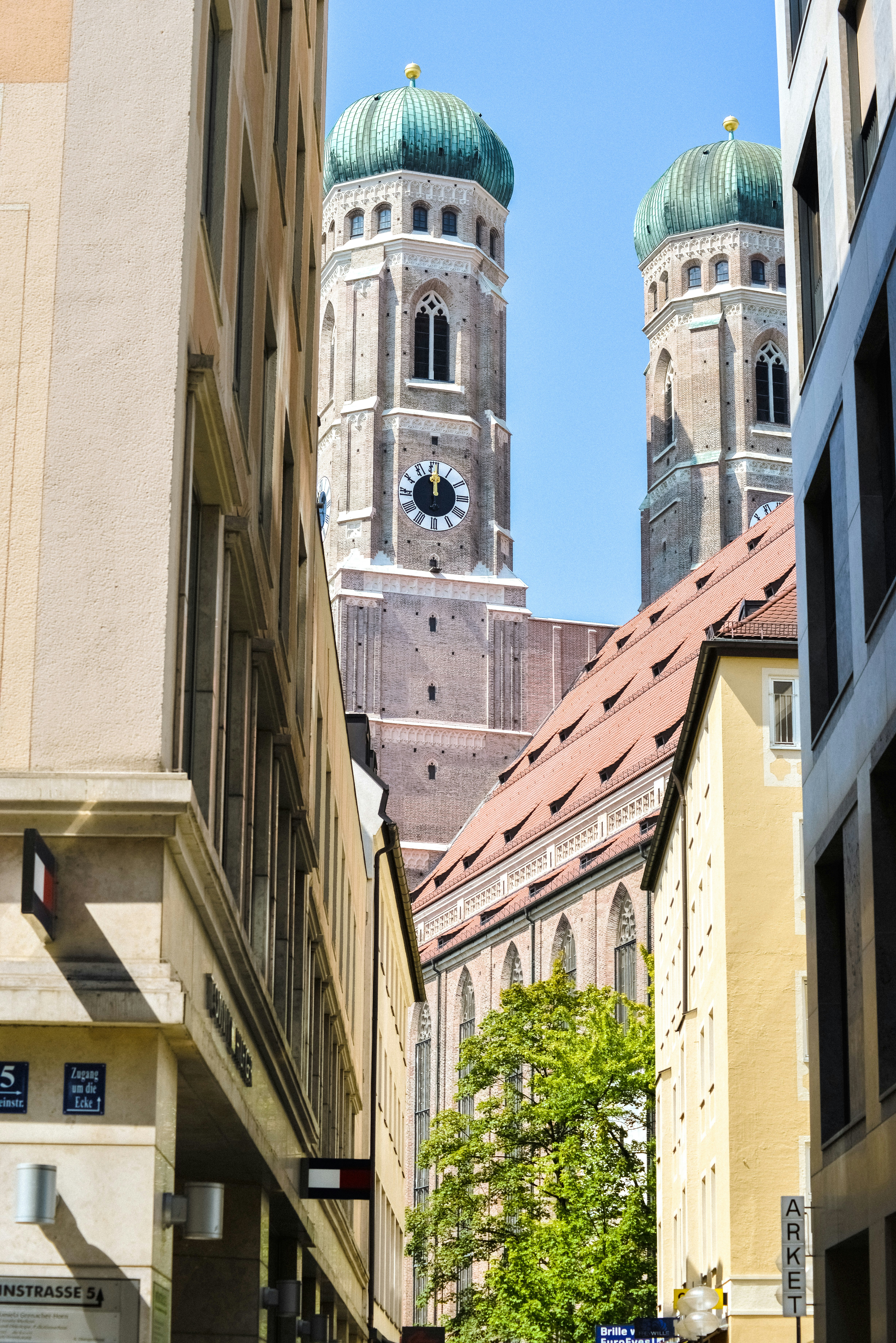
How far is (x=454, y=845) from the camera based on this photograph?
273 ft

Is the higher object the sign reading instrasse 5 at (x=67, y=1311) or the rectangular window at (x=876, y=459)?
the rectangular window at (x=876, y=459)

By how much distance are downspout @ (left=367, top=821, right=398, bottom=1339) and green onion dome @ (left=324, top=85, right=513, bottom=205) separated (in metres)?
63.7

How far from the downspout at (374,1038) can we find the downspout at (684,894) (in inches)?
189

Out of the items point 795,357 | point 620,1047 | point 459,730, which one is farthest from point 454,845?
point 795,357

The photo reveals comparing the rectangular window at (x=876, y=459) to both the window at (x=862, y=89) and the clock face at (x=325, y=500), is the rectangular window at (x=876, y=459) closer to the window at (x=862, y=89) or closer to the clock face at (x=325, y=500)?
the window at (x=862, y=89)

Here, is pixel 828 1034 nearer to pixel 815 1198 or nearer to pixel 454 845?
pixel 815 1198

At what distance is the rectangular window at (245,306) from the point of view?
482 inches

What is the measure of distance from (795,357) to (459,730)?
67868 mm

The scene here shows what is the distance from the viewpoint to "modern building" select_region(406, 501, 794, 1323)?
60469 millimetres

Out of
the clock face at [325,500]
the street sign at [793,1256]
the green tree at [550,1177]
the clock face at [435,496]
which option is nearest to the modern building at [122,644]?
the street sign at [793,1256]

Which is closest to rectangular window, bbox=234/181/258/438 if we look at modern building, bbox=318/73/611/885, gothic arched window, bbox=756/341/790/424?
modern building, bbox=318/73/611/885

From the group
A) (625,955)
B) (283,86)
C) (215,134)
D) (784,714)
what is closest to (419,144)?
(625,955)

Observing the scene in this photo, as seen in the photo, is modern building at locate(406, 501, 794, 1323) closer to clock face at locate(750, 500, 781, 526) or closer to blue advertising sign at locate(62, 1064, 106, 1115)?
clock face at locate(750, 500, 781, 526)

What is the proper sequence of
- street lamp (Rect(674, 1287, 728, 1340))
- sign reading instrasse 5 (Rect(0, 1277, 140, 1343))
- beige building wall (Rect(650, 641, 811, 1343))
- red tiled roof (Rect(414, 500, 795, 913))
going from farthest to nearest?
1. red tiled roof (Rect(414, 500, 795, 913))
2. beige building wall (Rect(650, 641, 811, 1343))
3. street lamp (Rect(674, 1287, 728, 1340))
4. sign reading instrasse 5 (Rect(0, 1277, 140, 1343))
